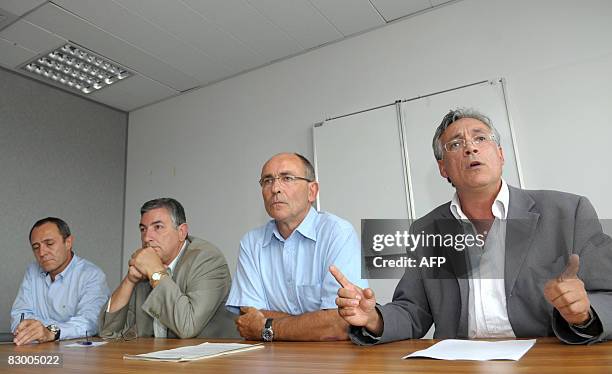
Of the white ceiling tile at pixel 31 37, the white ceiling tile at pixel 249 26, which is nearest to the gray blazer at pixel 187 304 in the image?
the white ceiling tile at pixel 249 26

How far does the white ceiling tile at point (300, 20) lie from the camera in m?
3.07

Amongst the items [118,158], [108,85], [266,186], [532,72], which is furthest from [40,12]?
[532,72]

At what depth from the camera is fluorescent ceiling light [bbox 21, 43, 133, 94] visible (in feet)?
11.7

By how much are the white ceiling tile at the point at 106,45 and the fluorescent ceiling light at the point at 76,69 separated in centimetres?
11

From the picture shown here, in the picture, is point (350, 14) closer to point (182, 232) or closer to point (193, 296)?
point (182, 232)

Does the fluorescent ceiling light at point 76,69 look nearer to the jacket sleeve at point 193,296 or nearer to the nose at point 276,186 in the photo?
the jacket sleeve at point 193,296

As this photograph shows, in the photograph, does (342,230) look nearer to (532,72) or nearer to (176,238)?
(176,238)

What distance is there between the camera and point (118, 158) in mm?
4570

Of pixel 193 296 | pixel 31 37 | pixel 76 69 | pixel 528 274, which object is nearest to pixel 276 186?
pixel 193 296

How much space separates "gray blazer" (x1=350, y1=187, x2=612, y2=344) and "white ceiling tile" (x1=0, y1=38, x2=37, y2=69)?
350 centimetres

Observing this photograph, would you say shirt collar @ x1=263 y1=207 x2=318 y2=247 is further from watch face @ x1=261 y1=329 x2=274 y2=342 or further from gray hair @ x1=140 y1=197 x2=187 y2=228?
gray hair @ x1=140 y1=197 x2=187 y2=228

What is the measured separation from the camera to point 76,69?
3.79 metres

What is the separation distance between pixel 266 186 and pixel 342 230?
1.39ft

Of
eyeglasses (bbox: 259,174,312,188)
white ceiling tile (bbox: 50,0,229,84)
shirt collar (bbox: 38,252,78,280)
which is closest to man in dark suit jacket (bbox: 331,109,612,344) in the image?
eyeglasses (bbox: 259,174,312,188)
